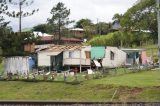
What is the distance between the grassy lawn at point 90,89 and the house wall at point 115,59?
13.3 m

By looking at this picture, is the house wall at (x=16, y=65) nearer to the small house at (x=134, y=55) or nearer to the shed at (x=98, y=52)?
the shed at (x=98, y=52)

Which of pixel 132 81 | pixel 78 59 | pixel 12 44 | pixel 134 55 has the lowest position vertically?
pixel 132 81

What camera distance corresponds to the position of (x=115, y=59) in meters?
45.2

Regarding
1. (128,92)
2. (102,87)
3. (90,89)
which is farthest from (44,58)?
(128,92)

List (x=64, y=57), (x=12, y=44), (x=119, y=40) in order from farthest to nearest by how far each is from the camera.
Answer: (x=119, y=40) < (x=64, y=57) < (x=12, y=44)

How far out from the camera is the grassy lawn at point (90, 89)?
940 inches

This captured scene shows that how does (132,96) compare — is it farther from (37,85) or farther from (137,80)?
(37,85)

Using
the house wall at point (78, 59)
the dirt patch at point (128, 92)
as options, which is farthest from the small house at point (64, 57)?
the dirt patch at point (128, 92)

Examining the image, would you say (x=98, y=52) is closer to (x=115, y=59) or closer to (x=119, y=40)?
(x=115, y=59)

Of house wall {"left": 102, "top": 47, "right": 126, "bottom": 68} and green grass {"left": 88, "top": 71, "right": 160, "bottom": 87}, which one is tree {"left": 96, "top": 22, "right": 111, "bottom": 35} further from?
green grass {"left": 88, "top": 71, "right": 160, "bottom": 87}

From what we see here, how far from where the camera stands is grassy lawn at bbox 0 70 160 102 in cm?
2388

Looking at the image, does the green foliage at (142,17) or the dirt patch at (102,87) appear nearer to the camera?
the dirt patch at (102,87)

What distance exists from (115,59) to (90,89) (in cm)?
1926

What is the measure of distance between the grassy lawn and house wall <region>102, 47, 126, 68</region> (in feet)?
43.6
